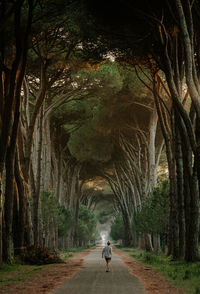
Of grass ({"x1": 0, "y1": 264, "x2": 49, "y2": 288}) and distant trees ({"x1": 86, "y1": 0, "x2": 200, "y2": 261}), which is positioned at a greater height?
distant trees ({"x1": 86, "y1": 0, "x2": 200, "y2": 261})

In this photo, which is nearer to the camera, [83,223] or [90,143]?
[90,143]

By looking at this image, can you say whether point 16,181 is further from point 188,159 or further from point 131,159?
point 131,159

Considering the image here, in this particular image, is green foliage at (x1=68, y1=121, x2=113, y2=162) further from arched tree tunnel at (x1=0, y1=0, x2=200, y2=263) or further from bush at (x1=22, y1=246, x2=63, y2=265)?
bush at (x1=22, y1=246, x2=63, y2=265)

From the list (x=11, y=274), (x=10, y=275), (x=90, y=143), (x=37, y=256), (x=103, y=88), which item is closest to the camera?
(x=10, y=275)

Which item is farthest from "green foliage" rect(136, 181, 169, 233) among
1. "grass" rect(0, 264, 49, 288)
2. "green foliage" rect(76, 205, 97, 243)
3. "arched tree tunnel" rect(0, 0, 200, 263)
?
"green foliage" rect(76, 205, 97, 243)

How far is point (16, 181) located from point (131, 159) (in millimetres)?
15869

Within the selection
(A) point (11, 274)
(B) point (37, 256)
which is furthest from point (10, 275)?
(B) point (37, 256)

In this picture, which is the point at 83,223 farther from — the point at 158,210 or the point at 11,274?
the point at 11,274

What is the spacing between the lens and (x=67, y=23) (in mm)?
14664

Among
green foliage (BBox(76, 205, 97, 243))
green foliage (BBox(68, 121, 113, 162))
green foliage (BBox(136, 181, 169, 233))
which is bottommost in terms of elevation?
green foliage (BBox(76, 205, 97, 243))

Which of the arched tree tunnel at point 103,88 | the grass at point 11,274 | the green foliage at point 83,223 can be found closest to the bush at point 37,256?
the arched tree tunnel at point 103,88

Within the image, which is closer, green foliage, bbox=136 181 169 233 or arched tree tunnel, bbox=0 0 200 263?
arched tree tunnel, bbox=0 0 200 263

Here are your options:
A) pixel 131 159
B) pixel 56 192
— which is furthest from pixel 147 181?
pixel 56 192

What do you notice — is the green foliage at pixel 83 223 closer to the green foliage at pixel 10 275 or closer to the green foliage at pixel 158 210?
the green foliage at pixel 158 210
